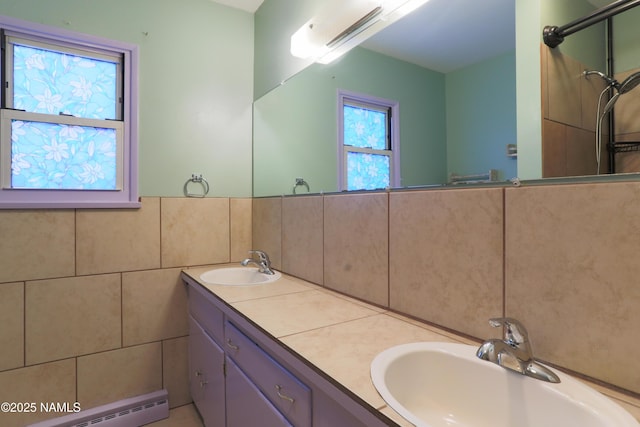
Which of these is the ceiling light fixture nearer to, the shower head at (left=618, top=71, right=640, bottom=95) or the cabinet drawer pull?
the shower head at (left=618, top=71, right=640, bottom=95)

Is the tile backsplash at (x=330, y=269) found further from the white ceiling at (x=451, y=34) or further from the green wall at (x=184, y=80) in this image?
the white ceiling at (x=451, y=34)

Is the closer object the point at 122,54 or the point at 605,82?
the point at 605,82

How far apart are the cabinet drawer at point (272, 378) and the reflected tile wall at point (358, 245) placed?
0.45 m

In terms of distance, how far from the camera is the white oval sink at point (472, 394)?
585mm

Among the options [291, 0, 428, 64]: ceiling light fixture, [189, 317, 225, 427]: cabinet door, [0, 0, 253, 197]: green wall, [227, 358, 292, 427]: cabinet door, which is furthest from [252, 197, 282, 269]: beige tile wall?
[291, 0, 428, 64]: ceiling light fixture

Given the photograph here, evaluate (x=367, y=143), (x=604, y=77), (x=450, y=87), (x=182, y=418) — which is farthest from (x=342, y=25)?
(x=182, y=418)

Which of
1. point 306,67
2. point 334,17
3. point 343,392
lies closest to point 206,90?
point 306,67

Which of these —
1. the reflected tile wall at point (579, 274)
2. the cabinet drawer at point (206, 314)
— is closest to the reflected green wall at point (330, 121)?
the reflected tile wall at point (579, 274)

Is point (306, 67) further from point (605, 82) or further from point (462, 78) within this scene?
point (605, 82)

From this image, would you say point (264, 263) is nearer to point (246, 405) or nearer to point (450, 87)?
point (246, 405)

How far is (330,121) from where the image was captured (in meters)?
1.60

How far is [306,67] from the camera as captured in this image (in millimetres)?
1774

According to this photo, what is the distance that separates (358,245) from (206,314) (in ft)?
2.98

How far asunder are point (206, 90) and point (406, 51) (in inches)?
55.6
